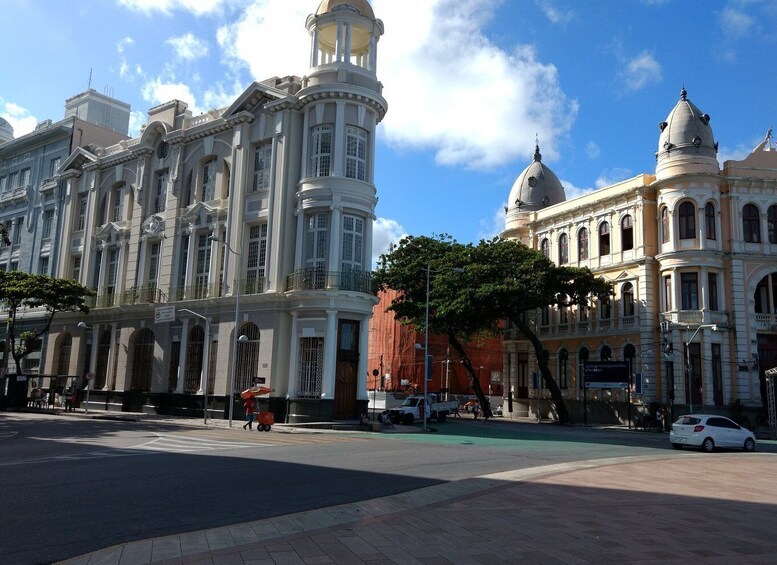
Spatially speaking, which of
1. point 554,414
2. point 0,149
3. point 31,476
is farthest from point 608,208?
point 0,149

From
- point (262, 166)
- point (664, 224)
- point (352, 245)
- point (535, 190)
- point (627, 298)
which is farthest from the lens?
point (535, 190)

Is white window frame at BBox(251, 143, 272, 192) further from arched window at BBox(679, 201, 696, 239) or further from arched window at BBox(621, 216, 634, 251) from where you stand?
arched window at BBox(679, 201, 696, 239)

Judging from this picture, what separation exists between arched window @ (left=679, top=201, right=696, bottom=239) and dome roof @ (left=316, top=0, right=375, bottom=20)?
74.1ft

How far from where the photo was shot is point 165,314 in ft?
112

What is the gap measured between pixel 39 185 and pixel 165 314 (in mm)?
22247

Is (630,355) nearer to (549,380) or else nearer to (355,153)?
(549,380)

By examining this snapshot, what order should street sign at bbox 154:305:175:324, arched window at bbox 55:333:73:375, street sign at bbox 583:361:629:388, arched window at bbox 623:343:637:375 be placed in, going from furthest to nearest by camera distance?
Answer: arched window at bbox 55:333:73:375, arched window at bbox 623:343:637:375, street sign at bbox 583:361:629:388, street sign at bbox 154:305:175:324

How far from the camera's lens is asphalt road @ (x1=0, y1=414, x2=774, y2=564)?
834cm

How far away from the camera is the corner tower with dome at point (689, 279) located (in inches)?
1522

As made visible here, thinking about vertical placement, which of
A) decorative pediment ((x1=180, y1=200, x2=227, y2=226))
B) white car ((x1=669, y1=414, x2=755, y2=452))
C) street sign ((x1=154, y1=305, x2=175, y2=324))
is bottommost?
white car ((x1=669, y1=414, x2=755, y2=452))

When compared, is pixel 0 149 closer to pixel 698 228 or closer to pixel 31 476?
pixel 31 476

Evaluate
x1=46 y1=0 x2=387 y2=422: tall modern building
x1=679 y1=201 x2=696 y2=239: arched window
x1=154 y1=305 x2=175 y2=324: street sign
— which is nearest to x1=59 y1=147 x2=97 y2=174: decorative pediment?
x1=46 y1=0 x2=387 y2=422: tall modern building

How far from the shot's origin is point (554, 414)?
4706 centimetres

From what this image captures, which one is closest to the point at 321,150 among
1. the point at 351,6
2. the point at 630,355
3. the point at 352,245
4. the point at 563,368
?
the point at 352,245
